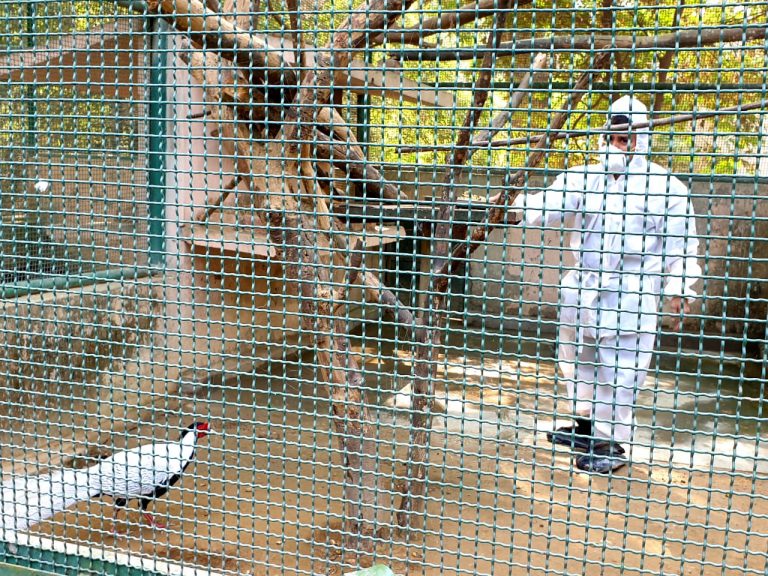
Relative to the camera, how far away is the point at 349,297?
392 centimetres

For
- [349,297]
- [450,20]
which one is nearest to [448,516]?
[349,297]

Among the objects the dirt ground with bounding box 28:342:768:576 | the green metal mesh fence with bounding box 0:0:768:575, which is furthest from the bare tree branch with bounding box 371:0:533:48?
the dirt ground with bounding box 28:342:768:576

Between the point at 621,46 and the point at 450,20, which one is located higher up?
the point at 450,20

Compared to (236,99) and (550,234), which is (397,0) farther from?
(550,234)

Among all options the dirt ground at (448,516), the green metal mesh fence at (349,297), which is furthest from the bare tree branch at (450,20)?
the dirt ground at (448,516)

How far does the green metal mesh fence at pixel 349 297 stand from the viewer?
1.62 m

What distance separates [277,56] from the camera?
85.4 inches

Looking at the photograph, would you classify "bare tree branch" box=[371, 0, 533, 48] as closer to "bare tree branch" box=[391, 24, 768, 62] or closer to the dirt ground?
"bare tree branch" box=[391, 24, 768, 62]

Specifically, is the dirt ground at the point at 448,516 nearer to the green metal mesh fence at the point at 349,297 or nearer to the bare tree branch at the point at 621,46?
the green metal mesh fence at the point at 349,297

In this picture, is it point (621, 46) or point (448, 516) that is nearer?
point (621, 46)

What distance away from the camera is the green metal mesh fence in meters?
1.62

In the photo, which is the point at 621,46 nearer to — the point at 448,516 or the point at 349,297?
the point at 448,516

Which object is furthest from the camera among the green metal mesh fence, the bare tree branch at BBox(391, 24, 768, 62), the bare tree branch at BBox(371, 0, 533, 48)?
the bare tree branch at BBox(371, 0, 533, 48)

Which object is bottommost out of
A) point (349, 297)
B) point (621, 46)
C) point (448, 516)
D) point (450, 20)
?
point (448, 516)
